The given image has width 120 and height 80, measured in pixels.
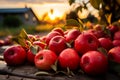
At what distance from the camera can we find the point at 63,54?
1.79 m

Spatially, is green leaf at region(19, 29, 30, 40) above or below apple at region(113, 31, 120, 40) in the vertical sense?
above

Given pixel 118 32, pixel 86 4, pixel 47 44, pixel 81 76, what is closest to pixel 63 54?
pixel 81 76

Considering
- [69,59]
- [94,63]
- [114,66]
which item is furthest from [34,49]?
[114,66]

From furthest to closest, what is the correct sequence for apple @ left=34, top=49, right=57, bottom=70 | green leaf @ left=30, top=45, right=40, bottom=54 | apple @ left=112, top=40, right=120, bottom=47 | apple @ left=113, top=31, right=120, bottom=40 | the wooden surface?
1. apple @ left=113, top=31, right=120, bottom=40
2. apple @ left=112, top=40, right=120, bottom=47
3. green leaf @ left=30, top=45, right=40, bottom=54
4. apple @ left=34, top=49, right=57, bottom=70
5. the wooden surface

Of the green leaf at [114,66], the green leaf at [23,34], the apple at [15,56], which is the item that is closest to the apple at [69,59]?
the green leaf at [114,66]

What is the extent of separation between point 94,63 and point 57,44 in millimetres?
278

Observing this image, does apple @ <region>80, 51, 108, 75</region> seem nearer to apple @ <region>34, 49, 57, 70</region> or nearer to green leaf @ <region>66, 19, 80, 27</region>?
apple @ <region>34, 49, 57, 70</region>

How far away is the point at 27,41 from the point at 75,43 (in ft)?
1.23

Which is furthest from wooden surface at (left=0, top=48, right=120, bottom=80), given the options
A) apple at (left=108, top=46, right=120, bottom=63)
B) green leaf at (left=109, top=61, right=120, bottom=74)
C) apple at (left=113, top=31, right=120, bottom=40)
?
apple at (left=113, top=31, right=120, bottom=40)

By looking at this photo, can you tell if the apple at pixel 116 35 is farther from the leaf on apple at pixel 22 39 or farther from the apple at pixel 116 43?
the leaf on apple at pixel 22 39

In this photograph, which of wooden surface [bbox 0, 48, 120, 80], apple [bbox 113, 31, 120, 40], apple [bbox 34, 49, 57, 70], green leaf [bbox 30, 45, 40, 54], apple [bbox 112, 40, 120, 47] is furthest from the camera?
apple [bbox 113, 31, 120, 40]

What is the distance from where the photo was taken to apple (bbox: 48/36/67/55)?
1.89 m

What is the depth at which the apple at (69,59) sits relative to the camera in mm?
1753

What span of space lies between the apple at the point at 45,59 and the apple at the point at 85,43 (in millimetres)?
149
